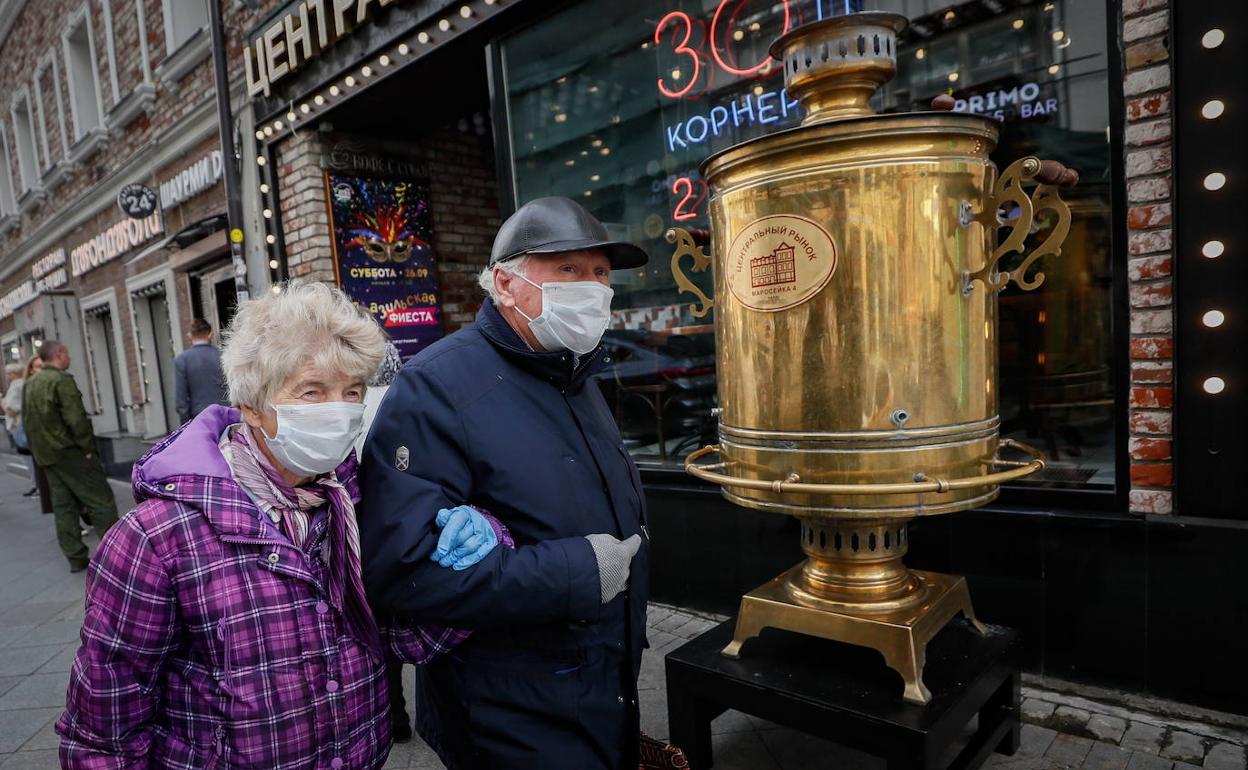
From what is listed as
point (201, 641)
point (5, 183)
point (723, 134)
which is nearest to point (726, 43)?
point (723, 134)

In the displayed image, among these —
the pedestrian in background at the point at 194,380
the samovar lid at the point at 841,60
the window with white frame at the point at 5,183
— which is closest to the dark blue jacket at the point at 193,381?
the pedestrian in background at the point at 194,380

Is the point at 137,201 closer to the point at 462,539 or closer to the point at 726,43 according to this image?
the point at 726,43

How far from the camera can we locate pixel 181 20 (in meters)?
7.45

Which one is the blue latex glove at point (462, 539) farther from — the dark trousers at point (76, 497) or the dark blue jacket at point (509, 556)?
the dark trousers at point (76, 497)

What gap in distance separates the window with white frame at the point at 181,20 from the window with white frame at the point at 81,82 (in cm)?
345

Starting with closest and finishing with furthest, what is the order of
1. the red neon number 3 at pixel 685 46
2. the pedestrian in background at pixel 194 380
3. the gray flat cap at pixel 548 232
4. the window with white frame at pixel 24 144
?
the gray flat cap at pixel 548 232, the red neon number 3 at pixel 685 46, the pedestrian in background at pixel 194 380, the window with white frame at pixel 24 144

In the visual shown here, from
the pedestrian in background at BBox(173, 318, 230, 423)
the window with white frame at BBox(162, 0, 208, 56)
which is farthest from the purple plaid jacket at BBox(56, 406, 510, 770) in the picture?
the window with white frame at BBox(162, 0, 208, 56)

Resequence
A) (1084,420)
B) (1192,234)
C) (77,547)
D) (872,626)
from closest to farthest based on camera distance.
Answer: (872,626)
(1192,234)
(1084,420)
(77,547)

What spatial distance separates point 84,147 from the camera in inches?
385

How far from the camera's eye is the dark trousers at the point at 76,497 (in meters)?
5.83

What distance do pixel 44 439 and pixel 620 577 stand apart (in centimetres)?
658

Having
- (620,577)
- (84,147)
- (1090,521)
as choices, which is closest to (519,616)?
(620,577)

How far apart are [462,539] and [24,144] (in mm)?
16547

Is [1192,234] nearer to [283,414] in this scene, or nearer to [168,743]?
[283,414]
